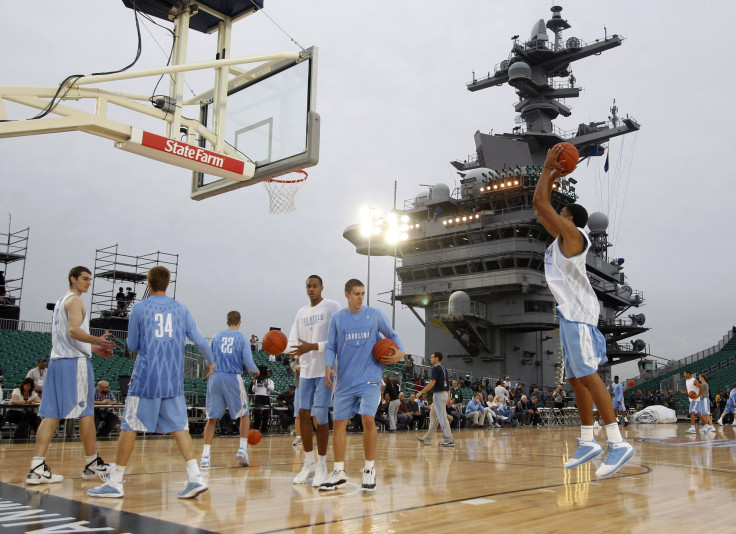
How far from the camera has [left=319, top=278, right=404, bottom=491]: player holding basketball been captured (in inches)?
223

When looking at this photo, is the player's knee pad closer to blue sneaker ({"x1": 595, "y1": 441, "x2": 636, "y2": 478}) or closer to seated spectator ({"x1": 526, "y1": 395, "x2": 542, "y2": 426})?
blue sneaker ({"x1": 595, "y1": 441, "x2": 636, "y2": 478})

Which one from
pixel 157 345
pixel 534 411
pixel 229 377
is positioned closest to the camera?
pixel 157 345

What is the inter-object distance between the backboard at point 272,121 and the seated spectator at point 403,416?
1092 centimetres

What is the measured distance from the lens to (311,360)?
6.55 metres

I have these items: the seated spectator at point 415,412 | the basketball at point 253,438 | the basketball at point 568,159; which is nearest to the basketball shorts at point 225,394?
the basketball at point 253,438

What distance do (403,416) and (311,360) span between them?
1302cm

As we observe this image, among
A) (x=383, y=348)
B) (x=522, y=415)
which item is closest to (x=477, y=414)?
(x=522, y=415)

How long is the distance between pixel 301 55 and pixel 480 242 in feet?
107

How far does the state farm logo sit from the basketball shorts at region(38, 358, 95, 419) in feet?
11.6

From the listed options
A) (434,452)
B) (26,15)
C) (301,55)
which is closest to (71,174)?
(26,15)

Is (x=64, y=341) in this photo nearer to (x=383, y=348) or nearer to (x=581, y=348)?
(x=383, y=348)

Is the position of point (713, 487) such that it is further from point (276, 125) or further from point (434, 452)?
point (276, 125)

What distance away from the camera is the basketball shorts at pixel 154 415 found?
5.21m

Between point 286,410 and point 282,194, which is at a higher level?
point 282,194
